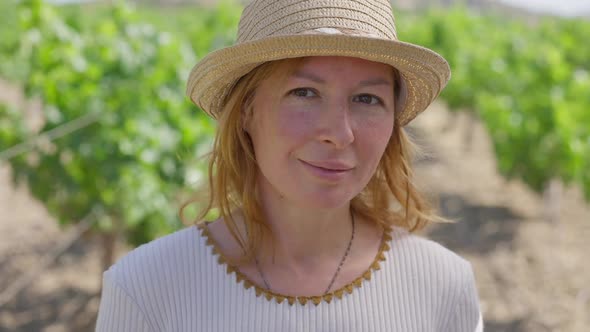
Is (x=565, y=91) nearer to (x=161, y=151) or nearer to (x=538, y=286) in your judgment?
(x=538, y=286)

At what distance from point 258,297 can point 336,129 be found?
0.44 meters

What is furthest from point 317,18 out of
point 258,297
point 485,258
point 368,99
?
point 485,258

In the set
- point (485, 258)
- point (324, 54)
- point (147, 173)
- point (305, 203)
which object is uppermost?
point (147, 173)

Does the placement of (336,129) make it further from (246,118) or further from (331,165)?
(246,118)

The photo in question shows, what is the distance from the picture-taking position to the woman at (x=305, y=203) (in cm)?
137

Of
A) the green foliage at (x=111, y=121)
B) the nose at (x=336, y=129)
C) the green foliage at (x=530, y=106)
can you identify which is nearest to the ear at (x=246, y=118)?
the nose at (x=336, y=129)

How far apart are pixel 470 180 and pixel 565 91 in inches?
109

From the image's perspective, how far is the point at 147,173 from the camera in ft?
14.5

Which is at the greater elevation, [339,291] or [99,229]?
[99,229]

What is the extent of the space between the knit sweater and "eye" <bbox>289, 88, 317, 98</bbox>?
435 mm

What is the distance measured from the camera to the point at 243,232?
163 centimetres

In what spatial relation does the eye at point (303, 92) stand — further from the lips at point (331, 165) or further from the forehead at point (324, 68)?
the lips at point (331, 165)

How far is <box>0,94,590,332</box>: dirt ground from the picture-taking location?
5.80 metres

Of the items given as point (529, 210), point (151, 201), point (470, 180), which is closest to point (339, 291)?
point (151, 201)
